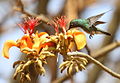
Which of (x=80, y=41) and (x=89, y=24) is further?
(x=89, y=24)

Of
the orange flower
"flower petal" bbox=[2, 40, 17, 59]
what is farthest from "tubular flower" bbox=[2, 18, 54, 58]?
the orange flower

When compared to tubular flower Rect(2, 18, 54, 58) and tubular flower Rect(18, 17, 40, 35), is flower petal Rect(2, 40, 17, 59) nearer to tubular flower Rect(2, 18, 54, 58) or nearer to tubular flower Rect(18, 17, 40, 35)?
tubular flower Rect(2, 18, 54, 58)

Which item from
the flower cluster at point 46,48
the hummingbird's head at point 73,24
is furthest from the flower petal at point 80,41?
the hummingbird's head at point 73,24

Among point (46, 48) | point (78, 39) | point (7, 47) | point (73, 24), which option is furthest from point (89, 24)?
point (7, 47)

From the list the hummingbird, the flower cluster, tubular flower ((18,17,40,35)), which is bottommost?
the flower cluster

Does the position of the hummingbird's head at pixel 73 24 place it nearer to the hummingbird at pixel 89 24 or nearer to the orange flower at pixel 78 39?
→ the hummingbird at pixel 89 24

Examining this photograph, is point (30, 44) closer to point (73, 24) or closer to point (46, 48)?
point (46, 48)

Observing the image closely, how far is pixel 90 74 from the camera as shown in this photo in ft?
15.1

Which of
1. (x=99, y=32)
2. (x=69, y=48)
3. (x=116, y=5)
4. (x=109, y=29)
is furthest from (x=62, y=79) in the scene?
(x=116, y=5)

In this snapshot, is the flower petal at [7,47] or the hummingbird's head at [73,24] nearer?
the flower petal at [7,47]

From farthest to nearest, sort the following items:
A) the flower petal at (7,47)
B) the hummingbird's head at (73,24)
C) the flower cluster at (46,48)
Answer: the hummingbird's head at (73,24), the flower petal at (7,47), the flower cluster at (46,48)

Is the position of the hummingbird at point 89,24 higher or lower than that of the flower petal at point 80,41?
higher

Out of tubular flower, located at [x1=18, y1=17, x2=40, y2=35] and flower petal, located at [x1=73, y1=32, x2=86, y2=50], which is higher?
tubular flower, located at [x1=18, y1=17, x2=40, y2=35]

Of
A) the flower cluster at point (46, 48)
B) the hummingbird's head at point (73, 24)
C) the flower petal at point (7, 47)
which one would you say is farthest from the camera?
the hummingbird's head at point (73, 24)
